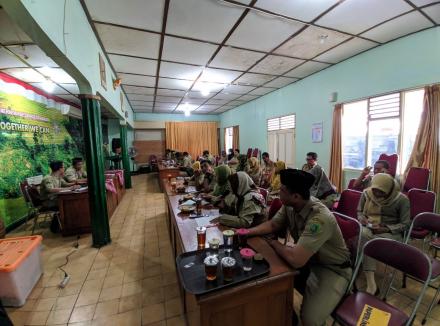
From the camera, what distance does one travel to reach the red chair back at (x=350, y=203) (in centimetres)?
252

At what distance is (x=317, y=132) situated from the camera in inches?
193

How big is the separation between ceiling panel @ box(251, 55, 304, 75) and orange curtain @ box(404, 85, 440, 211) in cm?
216

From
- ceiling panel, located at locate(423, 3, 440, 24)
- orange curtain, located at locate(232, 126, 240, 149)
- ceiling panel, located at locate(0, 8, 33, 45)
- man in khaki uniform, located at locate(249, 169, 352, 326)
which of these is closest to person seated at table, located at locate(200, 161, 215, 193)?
man in khaki uniform, located at locate(249, 169, 352, 326)

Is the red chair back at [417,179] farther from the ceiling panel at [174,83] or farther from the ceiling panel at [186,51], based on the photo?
the ceiling panel at [174,83]

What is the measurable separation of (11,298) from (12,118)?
350cm

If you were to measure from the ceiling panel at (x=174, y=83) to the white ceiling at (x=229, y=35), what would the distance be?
0.25 m

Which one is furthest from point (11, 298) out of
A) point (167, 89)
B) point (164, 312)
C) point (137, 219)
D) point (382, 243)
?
point (167, 89)

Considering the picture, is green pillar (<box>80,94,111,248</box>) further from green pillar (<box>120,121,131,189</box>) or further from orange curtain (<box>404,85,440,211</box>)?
orange curtain (<box>404,85,440,211</box>)

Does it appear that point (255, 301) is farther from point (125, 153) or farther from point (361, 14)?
point (125, 153)

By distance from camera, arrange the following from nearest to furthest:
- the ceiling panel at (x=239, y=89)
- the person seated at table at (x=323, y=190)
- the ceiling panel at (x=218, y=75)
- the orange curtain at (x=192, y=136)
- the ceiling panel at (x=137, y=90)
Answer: the person seated at table at (x=323, y=190), the ceiling panel at (x=218, y=75), the ceiling panel at (x=137, y=90), the ceiling panel at (x=239, y=89), the orange curtain at (x=192, y=136)

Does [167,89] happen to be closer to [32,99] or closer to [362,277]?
[32,99]

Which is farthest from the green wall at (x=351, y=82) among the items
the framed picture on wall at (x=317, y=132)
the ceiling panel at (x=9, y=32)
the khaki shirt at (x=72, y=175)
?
the khaki shirt at (x=72, y=175)

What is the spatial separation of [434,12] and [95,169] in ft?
16.4

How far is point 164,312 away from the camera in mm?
1908
